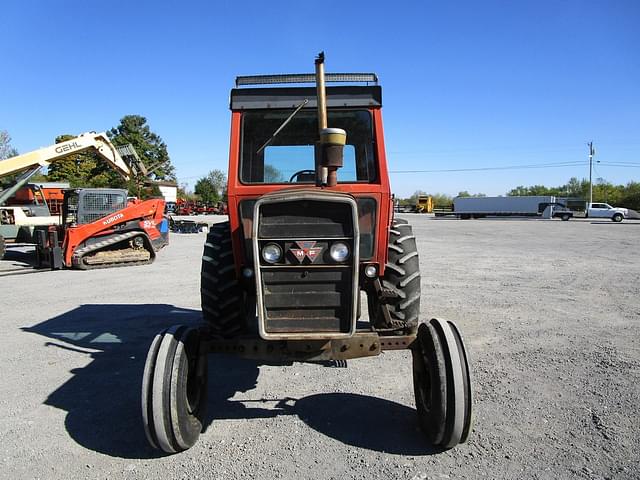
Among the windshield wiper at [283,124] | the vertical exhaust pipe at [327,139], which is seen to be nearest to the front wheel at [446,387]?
the vertical exhaust pipe at [327,139]

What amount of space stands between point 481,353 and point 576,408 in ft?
4.55

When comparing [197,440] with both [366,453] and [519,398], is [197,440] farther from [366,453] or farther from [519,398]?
[519,398]

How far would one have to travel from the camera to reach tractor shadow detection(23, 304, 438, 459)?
329cm

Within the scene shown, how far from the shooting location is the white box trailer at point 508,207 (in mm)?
45062

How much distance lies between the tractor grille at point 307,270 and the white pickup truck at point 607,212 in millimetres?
44183

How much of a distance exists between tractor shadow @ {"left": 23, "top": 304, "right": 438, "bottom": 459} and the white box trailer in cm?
4570

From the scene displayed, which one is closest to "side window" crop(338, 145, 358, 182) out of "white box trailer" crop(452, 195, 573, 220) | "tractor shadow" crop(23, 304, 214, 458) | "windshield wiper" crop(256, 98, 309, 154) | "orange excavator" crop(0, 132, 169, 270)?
"windshield wiper" crop(256, 98, 309, 154)

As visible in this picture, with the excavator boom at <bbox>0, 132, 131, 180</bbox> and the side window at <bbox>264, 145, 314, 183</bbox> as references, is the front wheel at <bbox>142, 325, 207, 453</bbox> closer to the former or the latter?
the side window at <bbox>264, 145, 314, 183</bbox>

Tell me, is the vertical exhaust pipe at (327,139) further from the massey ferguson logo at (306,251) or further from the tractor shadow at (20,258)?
the tractor shadow at (20,258)

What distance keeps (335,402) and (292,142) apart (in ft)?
7.41

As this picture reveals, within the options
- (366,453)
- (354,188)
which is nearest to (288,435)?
(366,453)

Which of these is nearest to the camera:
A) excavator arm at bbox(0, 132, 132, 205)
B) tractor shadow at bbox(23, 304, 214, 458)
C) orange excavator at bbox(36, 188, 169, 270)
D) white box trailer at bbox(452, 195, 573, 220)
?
tractor shadow at bbox(23, 304, 214, 458)

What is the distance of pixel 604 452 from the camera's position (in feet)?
10.0

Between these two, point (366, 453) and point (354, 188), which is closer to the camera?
point (366, 453)
